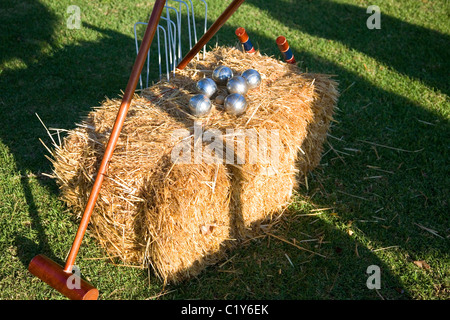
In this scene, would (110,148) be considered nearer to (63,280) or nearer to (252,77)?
(63,280)

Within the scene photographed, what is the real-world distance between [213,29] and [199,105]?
0.76 m

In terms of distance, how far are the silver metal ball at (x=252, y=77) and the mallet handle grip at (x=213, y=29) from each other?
1.44 feet

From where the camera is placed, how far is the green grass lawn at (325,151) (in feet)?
9.87

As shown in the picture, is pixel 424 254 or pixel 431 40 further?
pixel 431 40

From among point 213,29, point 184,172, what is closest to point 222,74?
point 213,29

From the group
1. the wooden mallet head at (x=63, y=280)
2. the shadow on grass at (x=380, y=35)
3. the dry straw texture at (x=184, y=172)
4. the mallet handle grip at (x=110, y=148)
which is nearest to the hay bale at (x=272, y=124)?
the dry straw texture at (x=184, y=172)

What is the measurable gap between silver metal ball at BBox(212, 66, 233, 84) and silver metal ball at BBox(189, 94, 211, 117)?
42 centimetres

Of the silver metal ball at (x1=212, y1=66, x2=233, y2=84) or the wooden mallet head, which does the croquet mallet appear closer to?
the wooden mallet head

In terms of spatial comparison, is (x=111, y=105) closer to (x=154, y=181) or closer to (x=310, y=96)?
(x=154, y=181)

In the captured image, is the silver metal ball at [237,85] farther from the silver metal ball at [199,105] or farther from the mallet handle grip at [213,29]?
the mallet handle grip at [213,29]

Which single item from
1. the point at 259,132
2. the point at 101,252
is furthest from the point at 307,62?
the point at 101,252

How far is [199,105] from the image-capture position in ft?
10.0

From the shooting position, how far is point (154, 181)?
266 cm

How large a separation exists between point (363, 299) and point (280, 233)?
82 centimetres
